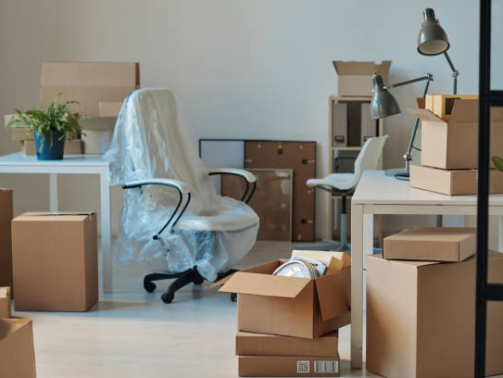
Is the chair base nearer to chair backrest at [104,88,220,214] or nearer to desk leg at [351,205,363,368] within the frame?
chair backrest at [104,88,220,214]

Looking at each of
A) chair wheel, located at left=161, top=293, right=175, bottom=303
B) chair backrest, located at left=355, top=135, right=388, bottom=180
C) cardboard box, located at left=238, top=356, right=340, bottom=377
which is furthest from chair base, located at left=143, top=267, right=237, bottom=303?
chair backrest, located at left=355, top=135, right=388, bottom=180

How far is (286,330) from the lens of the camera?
8.69 feet

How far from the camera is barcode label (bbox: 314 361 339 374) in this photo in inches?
104

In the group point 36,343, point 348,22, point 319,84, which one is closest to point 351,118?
point 319,84

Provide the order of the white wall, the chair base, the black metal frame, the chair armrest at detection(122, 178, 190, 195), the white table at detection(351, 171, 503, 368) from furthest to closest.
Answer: the white wall, the chair base, the chair armrest at detection(122, 178, 190, 195), the white table at detection(351, 171, 503, 368), the black metal frame

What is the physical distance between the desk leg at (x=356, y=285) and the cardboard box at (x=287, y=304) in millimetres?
74

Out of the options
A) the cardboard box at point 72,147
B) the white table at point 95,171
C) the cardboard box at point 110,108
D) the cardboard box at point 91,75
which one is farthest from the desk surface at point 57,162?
the cardboard box at point 91,75

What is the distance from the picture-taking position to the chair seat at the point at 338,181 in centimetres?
472

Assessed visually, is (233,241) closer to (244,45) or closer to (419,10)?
(244,45)

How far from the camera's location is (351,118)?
530cm

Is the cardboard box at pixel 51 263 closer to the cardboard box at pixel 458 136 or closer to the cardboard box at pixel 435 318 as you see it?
the cardboard box at pixel 435 318

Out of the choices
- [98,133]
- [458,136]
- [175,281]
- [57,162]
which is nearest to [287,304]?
[458,136]

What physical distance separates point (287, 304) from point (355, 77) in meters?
2.79

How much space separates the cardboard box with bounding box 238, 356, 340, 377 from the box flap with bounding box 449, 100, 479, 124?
0.99 metres
